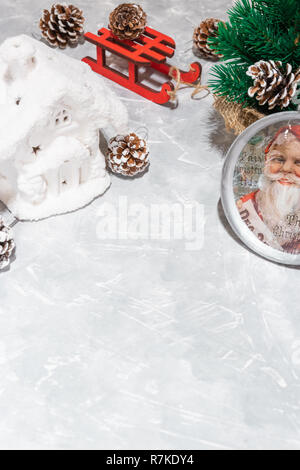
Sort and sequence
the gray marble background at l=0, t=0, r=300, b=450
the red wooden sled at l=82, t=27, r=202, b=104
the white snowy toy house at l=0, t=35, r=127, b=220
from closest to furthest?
the gray marble background at l=0, t=0, r=300, b=450 → the white snowy toy house at l=0, t=35, r=127, b=220 → the red wooden sled at l=82, t=27, r=202, b=104

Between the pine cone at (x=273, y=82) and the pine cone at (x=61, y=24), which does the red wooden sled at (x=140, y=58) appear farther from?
the pine cone at (x=273, y=82)

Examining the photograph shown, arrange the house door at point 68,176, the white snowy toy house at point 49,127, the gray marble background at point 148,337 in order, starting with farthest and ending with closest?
1. the house door at point 68,176
2. the white snowy toy house at point 49,127
3. the gray marble background at point 148,337

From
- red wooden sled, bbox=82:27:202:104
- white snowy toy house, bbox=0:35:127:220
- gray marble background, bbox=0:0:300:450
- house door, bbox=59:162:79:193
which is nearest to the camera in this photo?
gray marble background, bbox=0:0:300:450

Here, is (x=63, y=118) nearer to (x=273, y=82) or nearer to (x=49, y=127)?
(x=49, y=127)

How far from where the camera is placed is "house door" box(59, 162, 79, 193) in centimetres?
123

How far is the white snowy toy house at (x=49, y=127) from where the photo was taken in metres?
1.12

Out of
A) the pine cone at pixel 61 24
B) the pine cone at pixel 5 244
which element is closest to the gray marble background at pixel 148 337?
the pine cone at pixel 5 244

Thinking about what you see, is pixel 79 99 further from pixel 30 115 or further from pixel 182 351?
pixel 182 351

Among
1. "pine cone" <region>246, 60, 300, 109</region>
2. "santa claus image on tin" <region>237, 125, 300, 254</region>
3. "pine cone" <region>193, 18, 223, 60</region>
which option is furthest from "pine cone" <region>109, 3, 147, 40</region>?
"santa claus image on tin" <region>237, 125, 300, 254</region>

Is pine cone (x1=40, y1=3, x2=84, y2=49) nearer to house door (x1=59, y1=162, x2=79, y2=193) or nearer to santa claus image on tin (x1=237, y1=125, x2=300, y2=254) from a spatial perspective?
house door (x1=59, y1=162, x2=79, y2=193)

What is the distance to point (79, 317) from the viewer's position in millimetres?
1131

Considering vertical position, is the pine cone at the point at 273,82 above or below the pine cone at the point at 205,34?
above

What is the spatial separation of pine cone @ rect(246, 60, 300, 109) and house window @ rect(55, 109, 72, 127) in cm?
33

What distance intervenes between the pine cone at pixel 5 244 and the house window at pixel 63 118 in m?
0.20
